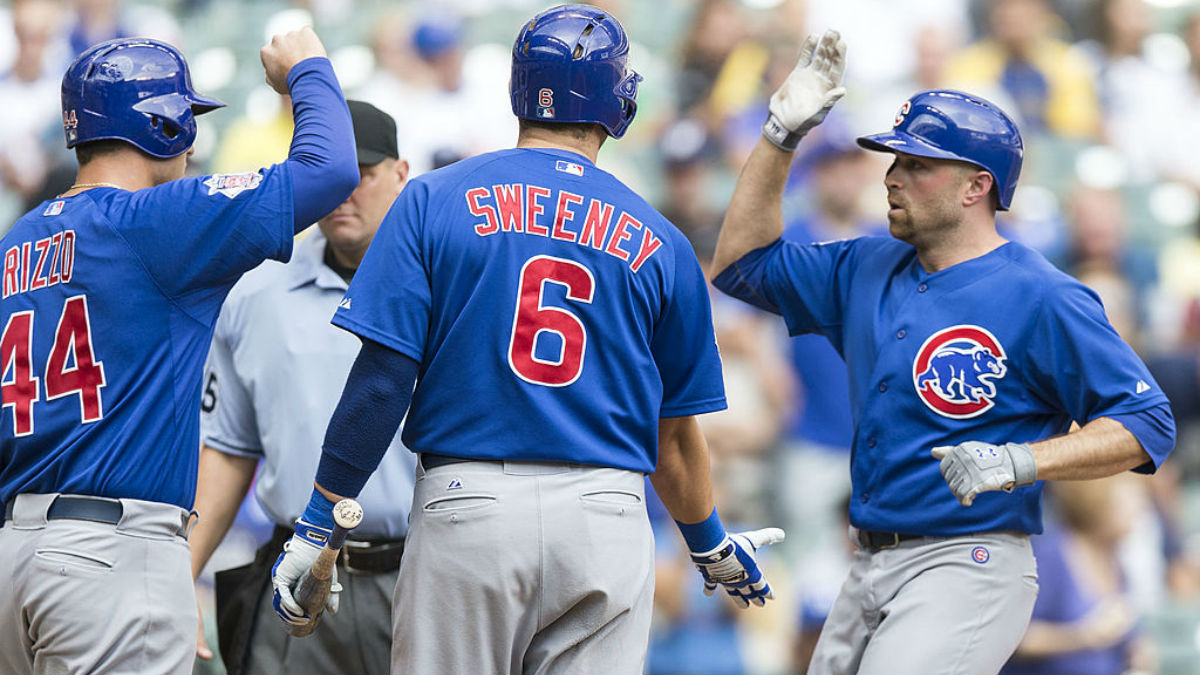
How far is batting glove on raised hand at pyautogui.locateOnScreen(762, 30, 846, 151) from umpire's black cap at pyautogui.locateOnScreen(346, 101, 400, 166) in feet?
3.82

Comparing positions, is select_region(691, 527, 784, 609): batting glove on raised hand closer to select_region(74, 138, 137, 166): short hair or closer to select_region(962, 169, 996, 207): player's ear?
select_region(962, 169, 996, 207): player's ear

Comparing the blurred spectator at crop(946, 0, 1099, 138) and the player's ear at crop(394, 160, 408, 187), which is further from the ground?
the blurred spectator at crop(946, 0, 1099, 138)

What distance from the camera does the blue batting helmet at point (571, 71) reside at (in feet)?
10.8

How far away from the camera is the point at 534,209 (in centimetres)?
317

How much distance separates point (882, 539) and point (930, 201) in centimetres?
99

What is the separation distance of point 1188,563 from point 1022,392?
189 inches

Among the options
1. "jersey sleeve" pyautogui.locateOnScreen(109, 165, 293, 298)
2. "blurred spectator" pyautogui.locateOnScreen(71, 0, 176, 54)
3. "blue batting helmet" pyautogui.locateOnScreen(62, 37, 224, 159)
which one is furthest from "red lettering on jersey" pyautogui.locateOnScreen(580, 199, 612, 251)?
"blurred spectator" pyautogui.locateOnScreen(71, 0, 176, 54)

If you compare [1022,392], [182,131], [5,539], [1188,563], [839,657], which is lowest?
[1188,563]

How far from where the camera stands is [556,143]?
11.1 feet

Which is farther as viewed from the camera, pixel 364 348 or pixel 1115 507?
pixel 1115 507

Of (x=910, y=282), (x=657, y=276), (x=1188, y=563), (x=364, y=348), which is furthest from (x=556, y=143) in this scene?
(x=1188, y=563)

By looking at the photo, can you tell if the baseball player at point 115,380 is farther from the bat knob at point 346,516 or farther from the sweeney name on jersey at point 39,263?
the bat knob at point 346,516

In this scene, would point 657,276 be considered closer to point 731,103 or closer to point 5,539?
point 5,539

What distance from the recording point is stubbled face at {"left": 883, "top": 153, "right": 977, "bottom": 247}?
13.2ft
